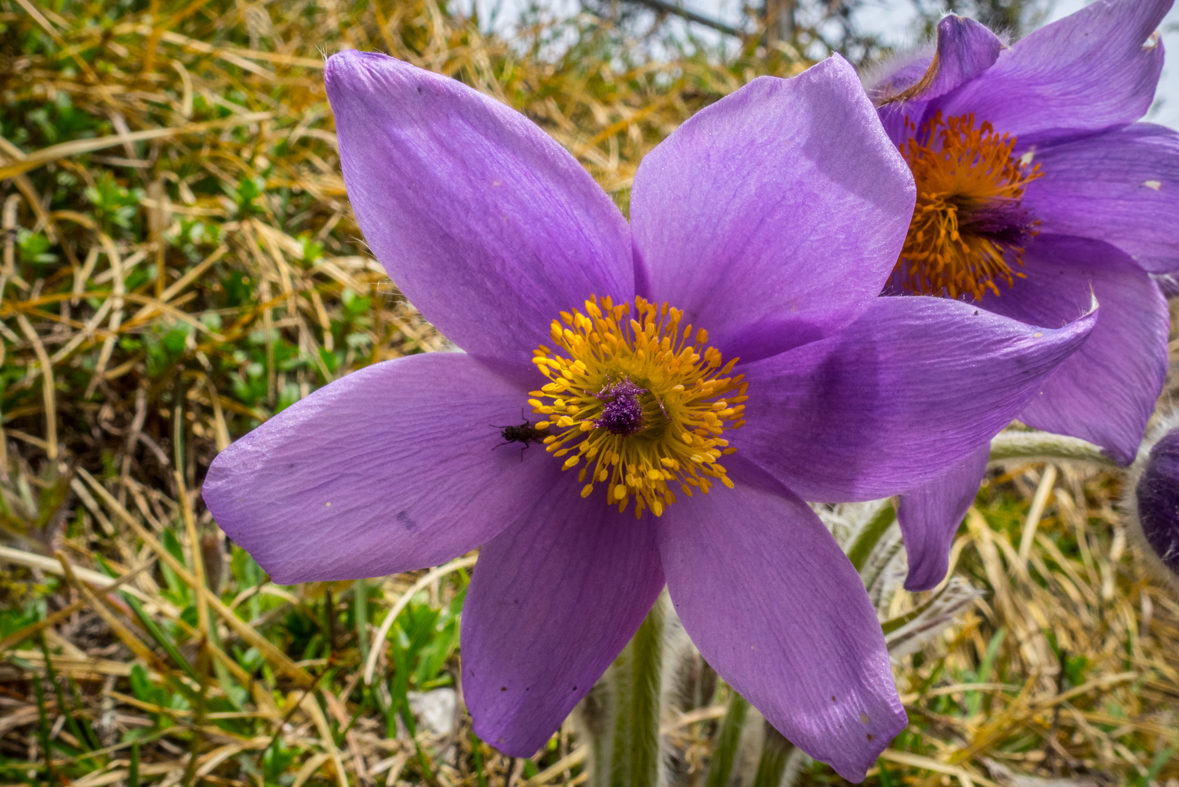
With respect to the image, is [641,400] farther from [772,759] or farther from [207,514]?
[207,514]

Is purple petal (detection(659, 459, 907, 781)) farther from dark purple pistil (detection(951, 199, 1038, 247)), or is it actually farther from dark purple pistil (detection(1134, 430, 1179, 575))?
dark purple pistil (detection(1134, 430, 1179, 575))

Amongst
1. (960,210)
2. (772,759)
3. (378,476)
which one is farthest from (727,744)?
(960,210)

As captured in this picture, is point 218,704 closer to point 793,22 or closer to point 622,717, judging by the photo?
point 622,717

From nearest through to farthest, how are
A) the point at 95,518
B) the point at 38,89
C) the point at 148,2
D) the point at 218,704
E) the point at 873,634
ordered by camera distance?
the point at 873,634 < the point at 218,704 < the point at 95,518 < the point at 38,89 < the point at 148,2

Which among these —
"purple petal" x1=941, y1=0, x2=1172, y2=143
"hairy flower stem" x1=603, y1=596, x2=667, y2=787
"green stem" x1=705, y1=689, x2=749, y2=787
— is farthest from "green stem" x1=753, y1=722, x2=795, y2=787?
"purple petal" x1=941, y1=0, x2=1172, y2=143

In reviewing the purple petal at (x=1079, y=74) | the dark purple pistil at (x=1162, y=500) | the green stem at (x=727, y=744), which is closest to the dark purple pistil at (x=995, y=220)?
the purple petal at (x=1079, y=74)

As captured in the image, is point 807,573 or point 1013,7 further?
point 1013,7

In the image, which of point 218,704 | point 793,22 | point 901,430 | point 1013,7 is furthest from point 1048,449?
point 1013,7
